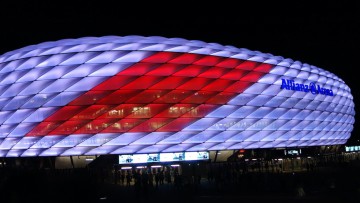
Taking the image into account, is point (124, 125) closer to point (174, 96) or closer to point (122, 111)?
point (122, 111)

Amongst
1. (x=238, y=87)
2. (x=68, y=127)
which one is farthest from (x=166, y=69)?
(x=68, y=127)

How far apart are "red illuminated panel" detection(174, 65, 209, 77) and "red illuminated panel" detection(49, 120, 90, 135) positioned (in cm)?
895

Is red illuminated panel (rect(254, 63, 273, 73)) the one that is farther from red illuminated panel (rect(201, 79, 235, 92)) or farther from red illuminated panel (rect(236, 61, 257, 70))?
red illuminated panel (rect(201, 79, 235, 92))

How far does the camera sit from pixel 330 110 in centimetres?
5572

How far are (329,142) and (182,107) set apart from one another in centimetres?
2672

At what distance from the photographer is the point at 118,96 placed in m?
38.0

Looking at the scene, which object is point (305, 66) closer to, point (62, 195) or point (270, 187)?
point (270, 187)

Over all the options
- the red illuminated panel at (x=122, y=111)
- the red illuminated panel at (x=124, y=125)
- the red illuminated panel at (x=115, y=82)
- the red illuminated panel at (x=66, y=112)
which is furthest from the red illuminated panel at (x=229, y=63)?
the red illuminated panel at (x=66, y=112)

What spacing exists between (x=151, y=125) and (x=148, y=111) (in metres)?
1.23

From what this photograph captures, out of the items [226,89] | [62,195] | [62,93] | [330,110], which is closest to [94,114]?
[62,93]

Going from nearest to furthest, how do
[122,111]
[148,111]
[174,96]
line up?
[122,111] < [148,111] < [174,96]

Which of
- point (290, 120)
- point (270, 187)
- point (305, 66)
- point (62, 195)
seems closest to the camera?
point (62, 195)

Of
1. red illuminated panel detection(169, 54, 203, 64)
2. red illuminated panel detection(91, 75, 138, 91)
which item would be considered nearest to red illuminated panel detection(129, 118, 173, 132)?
red illuminated panel detection(91, 75, 138, 91)

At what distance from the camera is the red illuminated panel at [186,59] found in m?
40.0
